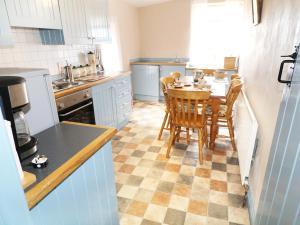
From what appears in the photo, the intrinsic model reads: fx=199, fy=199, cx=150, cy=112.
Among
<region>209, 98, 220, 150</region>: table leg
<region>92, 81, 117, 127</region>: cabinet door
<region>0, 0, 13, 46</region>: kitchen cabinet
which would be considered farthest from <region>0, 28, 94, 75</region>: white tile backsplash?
<region>209, 98, 220, 150</region>: table leg

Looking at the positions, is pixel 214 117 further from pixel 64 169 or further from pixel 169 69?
pixel 169 69

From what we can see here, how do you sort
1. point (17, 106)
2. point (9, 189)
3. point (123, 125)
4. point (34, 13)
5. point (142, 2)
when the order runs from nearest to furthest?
point (9, 189) → point (17, 106) → point (34, 13) → point (123, 125) → point (142, 2)

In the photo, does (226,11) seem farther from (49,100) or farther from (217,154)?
(49,100)

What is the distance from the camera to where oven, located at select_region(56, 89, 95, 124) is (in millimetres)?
2057

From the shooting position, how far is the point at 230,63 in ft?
13.0

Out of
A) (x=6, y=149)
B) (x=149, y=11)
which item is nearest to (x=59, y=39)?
(x=6, y=149)

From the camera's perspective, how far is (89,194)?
3.35ft

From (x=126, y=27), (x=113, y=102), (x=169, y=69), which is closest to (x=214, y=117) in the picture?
(x=113, y=102)

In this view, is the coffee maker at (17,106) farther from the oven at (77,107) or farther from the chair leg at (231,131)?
the chair leg at (231,131)

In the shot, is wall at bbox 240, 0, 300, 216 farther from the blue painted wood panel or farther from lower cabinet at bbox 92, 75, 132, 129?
lower cabinet at bbox 92, 75, 132, 129

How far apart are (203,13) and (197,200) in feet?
12.8

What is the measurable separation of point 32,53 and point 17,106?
6.20 feet

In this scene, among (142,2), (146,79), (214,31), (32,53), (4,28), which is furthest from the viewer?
(146,79)

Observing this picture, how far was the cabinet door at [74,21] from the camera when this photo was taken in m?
2.34
